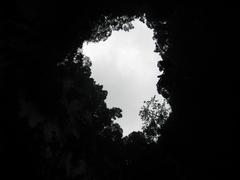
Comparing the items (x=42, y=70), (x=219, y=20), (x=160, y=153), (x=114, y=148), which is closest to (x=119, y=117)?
(x=114, y=148)

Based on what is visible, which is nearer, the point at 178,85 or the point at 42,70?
A: the point at 42,70

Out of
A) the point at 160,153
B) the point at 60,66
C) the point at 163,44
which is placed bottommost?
the point at 160,153

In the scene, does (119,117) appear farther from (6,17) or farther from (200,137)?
(6,17)

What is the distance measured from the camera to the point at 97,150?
22.8 meters

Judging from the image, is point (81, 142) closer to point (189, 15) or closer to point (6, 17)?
point (6, 17)

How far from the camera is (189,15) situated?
66.0 ft

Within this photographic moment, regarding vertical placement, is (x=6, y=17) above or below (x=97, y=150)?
above

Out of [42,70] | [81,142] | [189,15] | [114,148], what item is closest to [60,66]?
[42,70]

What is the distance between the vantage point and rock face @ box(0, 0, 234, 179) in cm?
1669

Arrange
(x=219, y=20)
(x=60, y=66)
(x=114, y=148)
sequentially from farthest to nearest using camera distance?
(x=114, y=148), (x=60, y=66), (x=219, y=20)

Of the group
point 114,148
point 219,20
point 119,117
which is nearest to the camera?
point 219,20

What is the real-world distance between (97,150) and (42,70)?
6.47 m

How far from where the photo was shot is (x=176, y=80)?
20703mm

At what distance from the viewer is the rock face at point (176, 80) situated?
1669 centimetres
